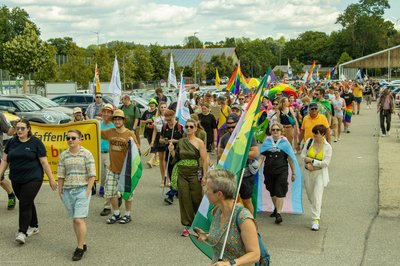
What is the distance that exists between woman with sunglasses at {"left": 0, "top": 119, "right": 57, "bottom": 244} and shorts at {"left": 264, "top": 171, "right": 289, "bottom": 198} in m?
3.19

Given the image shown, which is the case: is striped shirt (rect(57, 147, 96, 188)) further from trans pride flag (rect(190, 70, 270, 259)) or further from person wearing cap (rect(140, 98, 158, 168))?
person wearing cap (rect(140, 98, 158, 168))

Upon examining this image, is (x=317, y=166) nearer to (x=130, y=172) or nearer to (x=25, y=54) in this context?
(x=130, y=172)

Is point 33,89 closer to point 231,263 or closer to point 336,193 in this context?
point 336,193

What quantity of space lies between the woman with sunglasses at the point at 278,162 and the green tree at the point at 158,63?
53.7m

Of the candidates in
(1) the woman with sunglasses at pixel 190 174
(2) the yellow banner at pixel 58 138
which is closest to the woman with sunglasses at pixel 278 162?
(1) the woman with sunglasses at pixel 190 174

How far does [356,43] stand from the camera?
123062 millimetres

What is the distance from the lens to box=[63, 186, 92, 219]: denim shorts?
6.44 meters

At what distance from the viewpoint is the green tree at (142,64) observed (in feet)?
182

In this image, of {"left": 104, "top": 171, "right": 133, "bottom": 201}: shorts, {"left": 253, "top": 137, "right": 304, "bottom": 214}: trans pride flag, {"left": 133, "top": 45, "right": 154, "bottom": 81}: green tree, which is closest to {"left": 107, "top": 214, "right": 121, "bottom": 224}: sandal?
{"left": 104, "top": 171, "right": 133, "bottom": 201}: shorts

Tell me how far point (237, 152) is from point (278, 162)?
12.8 feet

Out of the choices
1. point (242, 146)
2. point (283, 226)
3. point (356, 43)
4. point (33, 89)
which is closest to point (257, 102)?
point (242, 146)

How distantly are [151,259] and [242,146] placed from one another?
8.91 ft

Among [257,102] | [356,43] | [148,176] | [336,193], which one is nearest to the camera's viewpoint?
[257,102]

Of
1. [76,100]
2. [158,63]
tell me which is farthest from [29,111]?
[158,63]
